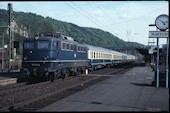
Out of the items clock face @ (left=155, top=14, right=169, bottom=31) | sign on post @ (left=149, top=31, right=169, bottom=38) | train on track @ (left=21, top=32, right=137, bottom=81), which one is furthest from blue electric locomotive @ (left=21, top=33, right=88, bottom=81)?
clock face @ (left=155, top=14, right=169, bottom=31)

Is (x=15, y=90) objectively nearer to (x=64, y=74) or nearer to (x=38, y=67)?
(x=38, y=67)

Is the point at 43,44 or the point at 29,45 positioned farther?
the point at 29,45

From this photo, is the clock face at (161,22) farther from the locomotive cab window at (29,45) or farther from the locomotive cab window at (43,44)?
the locomotive cab window at (29,45)

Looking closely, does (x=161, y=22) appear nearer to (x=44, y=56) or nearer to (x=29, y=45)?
(x=44, y=56)

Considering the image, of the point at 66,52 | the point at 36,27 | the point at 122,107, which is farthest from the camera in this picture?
the point at 36,27

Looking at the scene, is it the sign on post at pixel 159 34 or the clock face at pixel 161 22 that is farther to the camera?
the clock face at pixel 161 22

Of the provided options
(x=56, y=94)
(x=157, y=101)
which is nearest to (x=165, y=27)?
(x=157, y=101)

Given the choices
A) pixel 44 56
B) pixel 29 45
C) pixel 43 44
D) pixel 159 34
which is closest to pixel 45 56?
pixel 44 56

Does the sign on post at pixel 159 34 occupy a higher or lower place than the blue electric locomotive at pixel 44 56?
higher

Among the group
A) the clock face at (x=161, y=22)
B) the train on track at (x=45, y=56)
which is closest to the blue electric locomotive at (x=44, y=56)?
the train on track at (x=45, y=56)

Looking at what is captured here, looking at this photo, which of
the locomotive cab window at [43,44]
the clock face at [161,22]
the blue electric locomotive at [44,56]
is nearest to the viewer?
the clock face at [161,22]

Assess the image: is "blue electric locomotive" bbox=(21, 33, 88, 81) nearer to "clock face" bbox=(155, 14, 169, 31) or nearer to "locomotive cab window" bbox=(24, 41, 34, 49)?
"locomotive cab window" bbox=(24, 41, 34, 49)

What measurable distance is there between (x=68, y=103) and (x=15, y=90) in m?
6.74

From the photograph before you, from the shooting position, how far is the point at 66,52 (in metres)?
26.7
